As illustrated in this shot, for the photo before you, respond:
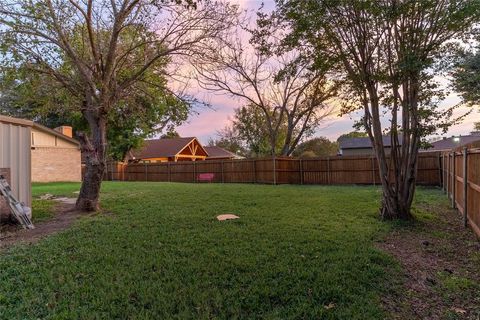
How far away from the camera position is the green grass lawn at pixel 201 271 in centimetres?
296

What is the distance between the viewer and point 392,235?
19.1ft

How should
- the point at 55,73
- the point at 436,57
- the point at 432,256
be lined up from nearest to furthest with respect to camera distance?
the point at 432,256
the point at 436,57
the point at 55,73

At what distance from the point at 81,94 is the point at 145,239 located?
5.35 m

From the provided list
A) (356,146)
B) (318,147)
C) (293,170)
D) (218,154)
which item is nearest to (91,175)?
(293,170)

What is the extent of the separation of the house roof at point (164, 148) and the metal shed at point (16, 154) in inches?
1082

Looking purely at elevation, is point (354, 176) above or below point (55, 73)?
below

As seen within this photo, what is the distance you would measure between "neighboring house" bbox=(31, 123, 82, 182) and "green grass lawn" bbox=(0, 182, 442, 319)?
1830 centimetres

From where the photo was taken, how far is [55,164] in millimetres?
23109

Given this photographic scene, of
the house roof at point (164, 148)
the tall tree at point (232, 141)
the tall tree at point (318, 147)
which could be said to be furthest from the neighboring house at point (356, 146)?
the house roof at point (164, 148)

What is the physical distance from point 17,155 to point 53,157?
18.1 meters

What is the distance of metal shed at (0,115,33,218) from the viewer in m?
6.46

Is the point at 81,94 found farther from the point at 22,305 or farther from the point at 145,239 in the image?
the point at 22,305

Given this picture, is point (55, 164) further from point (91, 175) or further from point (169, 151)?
point (91, 175)

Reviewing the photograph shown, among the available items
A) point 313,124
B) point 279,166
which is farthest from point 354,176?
point 313,124
